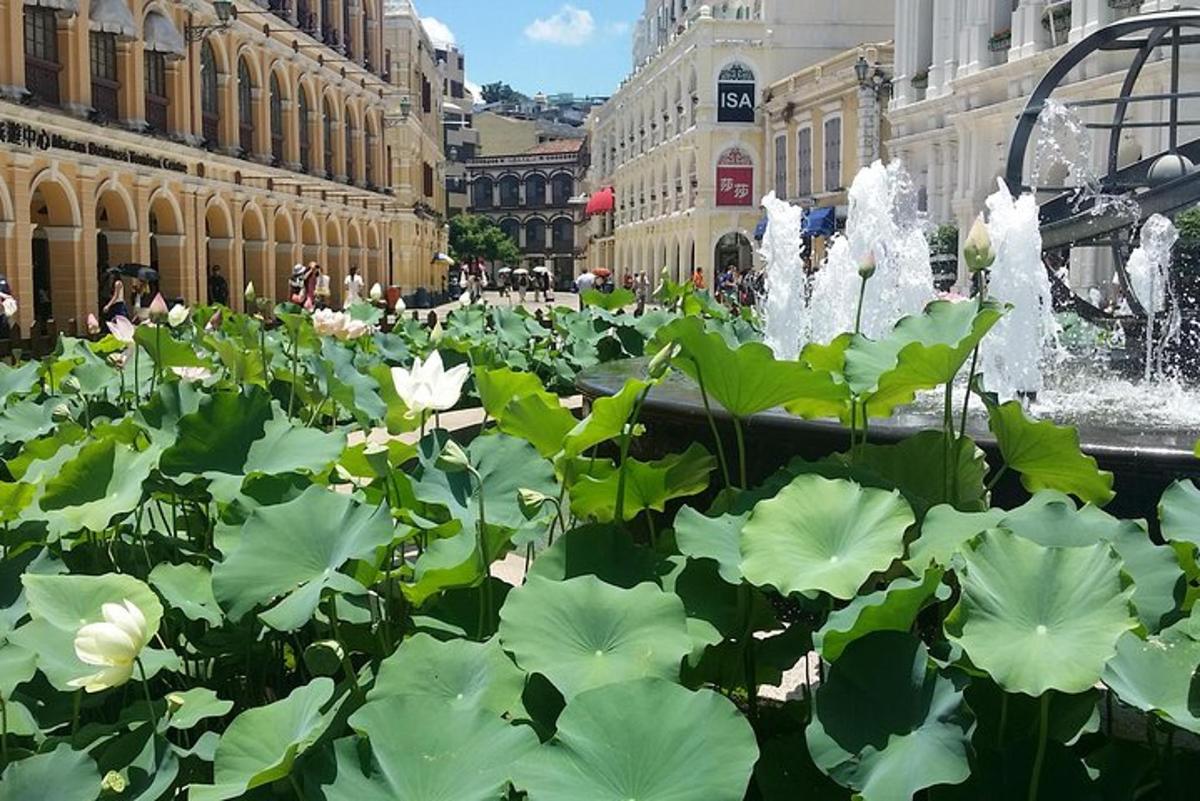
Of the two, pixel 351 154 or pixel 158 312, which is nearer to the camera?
pixel 158 312

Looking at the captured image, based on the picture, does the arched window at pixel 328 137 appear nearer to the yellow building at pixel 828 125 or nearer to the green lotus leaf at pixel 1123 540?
the yellow building at pixel 828 125

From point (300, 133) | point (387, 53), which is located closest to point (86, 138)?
point (300, 133)

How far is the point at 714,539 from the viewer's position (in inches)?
84.0

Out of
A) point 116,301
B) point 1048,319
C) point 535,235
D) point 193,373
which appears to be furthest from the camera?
point 535,235

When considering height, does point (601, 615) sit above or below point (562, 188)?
below

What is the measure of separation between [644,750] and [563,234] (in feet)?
288

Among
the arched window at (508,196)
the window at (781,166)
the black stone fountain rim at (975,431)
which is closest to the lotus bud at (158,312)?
the black stone fountain rim at (975,431)

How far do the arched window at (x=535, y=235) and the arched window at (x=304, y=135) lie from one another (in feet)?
183

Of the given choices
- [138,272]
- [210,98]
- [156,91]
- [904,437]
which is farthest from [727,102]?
[904,437]

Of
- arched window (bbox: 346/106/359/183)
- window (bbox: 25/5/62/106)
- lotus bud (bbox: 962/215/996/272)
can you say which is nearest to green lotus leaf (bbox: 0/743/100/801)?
lotus bud (bbox: 962/215/996/272)

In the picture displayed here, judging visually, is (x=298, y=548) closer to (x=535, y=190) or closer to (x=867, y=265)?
(x=867, y=265)

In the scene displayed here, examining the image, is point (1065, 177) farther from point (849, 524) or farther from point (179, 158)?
point (849, 524)

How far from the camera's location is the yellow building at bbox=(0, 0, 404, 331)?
18.7 metres

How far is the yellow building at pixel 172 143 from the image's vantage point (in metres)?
18.7
